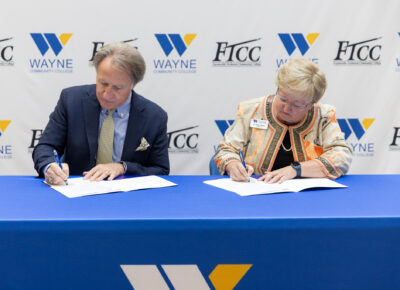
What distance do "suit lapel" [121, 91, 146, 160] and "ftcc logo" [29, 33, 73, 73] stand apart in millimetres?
1275

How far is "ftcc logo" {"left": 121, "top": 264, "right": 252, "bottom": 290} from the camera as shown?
1224 millimetres

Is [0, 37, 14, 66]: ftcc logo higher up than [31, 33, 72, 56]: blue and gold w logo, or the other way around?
[31, 33, 72, 56]: blue and gold w logo

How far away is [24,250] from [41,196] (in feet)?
0.90

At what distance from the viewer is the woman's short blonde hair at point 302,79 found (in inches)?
76.4

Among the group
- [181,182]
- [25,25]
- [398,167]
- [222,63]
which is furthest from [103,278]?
[398,167]

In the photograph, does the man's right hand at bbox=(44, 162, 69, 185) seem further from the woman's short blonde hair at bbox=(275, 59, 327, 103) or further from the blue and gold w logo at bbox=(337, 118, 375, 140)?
the blue and gold w logo at bbox=(337, 118, 375, 140)

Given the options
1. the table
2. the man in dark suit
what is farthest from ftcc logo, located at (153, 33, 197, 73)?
the table

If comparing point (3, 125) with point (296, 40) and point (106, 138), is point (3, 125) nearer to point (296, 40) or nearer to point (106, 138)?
point (106, 138)

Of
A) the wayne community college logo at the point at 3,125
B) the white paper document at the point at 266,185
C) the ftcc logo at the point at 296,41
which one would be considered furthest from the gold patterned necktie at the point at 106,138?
the ftcc logo at the point at 296,41

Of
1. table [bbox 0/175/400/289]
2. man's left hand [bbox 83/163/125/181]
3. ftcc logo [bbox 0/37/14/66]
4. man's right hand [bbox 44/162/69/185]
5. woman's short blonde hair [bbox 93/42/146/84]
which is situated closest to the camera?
table [bbox 0/175/400/289]

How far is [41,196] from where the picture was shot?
1433mm

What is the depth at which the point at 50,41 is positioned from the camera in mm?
3143

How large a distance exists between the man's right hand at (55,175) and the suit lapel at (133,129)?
486 mm

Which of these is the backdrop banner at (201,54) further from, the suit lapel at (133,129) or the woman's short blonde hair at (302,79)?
the woman's short blonde hair at (302,79)
